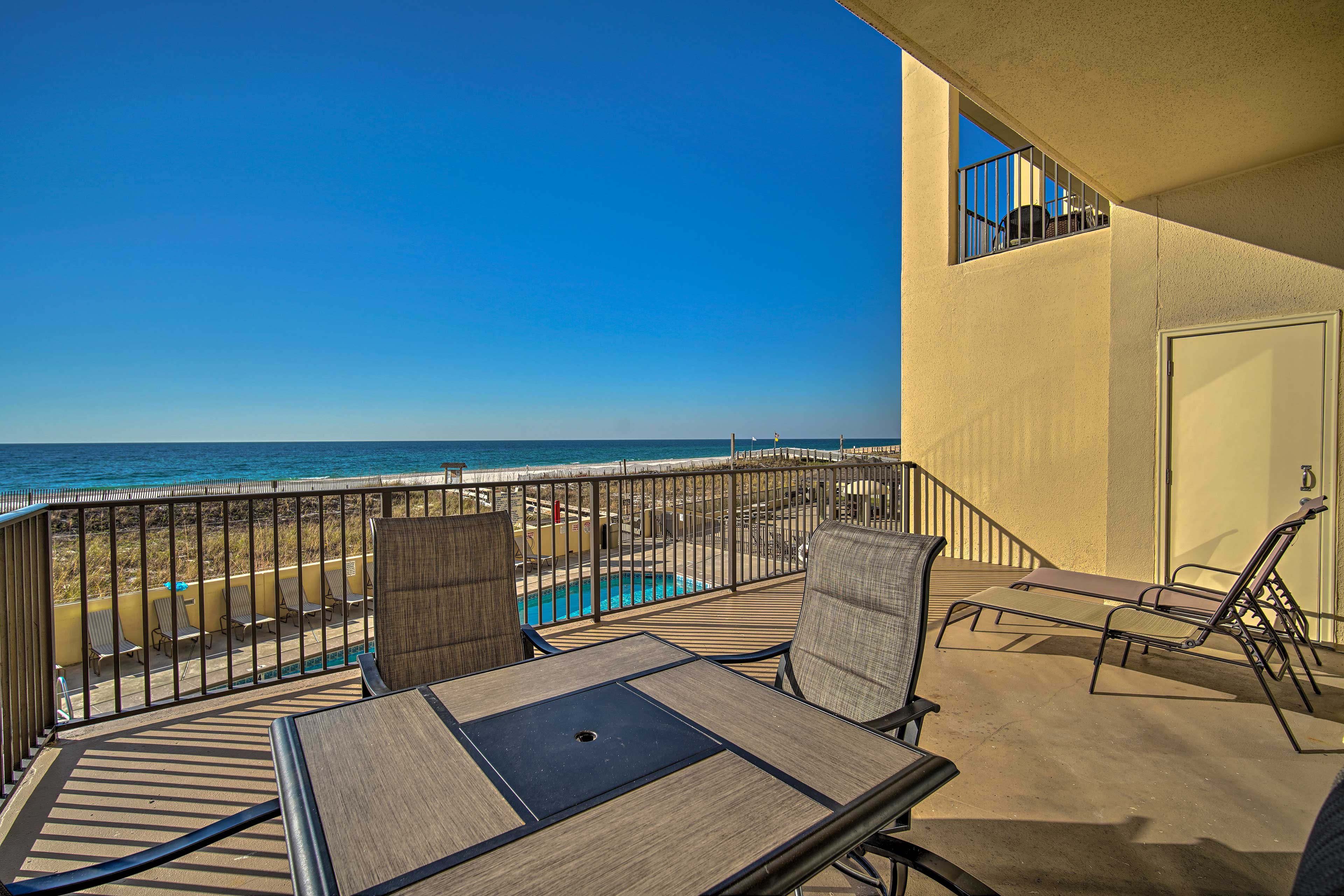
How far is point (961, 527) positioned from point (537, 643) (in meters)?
5.26

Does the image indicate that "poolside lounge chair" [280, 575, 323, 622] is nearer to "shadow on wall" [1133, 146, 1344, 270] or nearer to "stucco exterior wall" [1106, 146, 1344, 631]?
"stucco exterior wall" [1106, 146, 1344, 631]

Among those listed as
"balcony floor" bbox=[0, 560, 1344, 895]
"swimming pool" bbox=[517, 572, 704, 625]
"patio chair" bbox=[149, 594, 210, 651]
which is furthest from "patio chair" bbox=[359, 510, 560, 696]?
"patio chair" bbox=[149, 594, 210, 651]

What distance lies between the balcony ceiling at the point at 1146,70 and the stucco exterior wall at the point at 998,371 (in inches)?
60.7

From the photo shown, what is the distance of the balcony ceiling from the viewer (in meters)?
2.24

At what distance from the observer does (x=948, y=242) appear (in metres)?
5.83

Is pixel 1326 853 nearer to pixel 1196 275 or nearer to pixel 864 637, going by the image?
pixel 864 637

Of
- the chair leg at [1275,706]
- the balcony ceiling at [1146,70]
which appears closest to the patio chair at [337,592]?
the balcony ceiling at [1146,70]

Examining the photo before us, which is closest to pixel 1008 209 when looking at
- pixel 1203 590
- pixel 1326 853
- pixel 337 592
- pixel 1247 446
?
pixel 1247 446

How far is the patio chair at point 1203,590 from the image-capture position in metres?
2.70

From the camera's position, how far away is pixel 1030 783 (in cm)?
204

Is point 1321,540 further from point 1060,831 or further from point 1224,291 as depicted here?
point 1060,831

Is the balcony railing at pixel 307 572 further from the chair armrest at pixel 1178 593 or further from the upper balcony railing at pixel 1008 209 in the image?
the upper balcony railing at pixel 1008 209

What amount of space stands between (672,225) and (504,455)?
25704 millimetres

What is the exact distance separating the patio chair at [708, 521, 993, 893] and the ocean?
22.7 m
